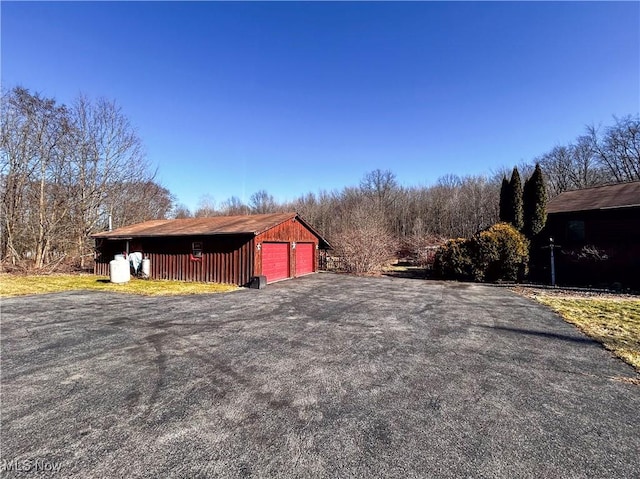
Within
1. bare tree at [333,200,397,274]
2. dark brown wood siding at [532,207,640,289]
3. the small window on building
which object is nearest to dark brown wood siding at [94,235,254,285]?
bare tree at [333,200,397,274]

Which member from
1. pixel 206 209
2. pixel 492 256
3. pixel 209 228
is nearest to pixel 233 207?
pixel 206 209

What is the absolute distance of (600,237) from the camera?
14492 millimetres

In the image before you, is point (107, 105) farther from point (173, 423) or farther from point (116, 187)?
point (173, 423)

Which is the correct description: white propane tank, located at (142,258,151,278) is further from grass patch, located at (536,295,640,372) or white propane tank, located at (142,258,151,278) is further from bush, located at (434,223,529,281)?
grass patch, located at (536,295,640,372)

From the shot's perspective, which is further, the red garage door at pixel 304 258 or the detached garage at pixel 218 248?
the red garage door at pixel 304 258

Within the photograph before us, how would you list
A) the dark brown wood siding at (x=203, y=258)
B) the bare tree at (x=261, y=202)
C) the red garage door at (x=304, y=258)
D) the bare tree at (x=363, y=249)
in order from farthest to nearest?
the bare tree at (x=261, y=202) → the bare tree at (x=363, y=249) → the red garage door at (x=304, y=258) → the dark brown wood siding at (x=203, y=258)

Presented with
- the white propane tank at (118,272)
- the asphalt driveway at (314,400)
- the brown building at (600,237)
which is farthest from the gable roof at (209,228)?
the brown building at (600,237)

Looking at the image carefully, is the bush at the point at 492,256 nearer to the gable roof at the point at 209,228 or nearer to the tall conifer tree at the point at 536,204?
the tall conifer tree at the point at 536,204

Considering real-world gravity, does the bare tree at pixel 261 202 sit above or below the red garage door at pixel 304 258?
above

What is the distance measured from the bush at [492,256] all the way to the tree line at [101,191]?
232cm

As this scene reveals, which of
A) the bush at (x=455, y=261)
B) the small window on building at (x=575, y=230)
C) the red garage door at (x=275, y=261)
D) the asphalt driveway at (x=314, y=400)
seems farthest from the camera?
the bush at (x=455, y=261)

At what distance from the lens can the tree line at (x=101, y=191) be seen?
18391mm

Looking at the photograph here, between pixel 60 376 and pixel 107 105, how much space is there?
1043 inches

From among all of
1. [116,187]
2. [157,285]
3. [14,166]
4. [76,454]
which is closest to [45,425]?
[76,454]
